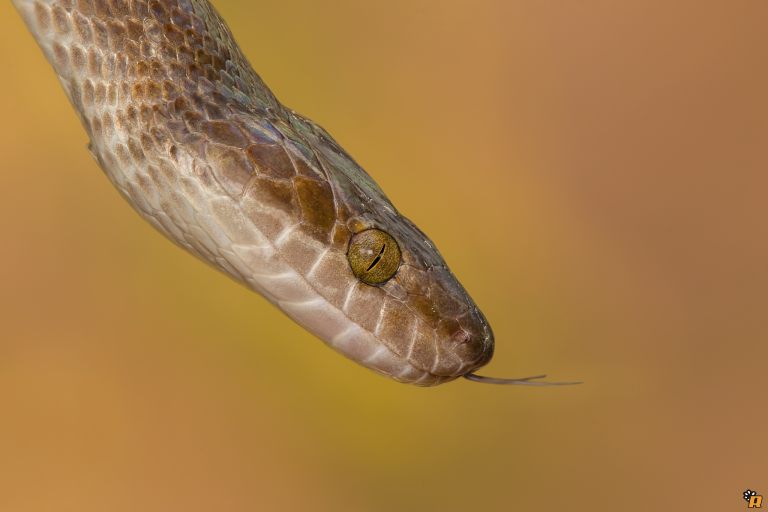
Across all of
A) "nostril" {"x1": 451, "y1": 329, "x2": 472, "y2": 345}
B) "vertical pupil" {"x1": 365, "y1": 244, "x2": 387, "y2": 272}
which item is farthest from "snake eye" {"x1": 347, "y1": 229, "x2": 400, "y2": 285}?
"nostril" {"x1": 451, "y1": 329, "x2": 472, "y2": 345}

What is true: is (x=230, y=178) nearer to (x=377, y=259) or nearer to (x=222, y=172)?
(x=222, y=172)

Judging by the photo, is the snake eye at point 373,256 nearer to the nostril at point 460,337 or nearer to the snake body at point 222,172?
the snake body at point 222,172

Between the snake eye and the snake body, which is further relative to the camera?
→ the snake eye

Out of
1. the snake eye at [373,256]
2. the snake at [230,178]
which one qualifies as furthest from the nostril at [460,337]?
the snake eye at [373,256]

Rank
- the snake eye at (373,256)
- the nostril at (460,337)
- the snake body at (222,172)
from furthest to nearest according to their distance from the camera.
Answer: the nostril at (460,337)
the snake eye at (373,256)
the snake body at (222,172)

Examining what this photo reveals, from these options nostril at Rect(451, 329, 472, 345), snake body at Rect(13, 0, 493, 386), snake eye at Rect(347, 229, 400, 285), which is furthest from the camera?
nostril at Rect(451, 329, 472, 345)

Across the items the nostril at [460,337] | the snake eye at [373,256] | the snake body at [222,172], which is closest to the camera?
the snake body at [222,172]

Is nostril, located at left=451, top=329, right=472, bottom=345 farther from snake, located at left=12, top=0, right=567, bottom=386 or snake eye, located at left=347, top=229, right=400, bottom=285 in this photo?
snake eye, located at left=347, top=229, right=400, bottom=285
